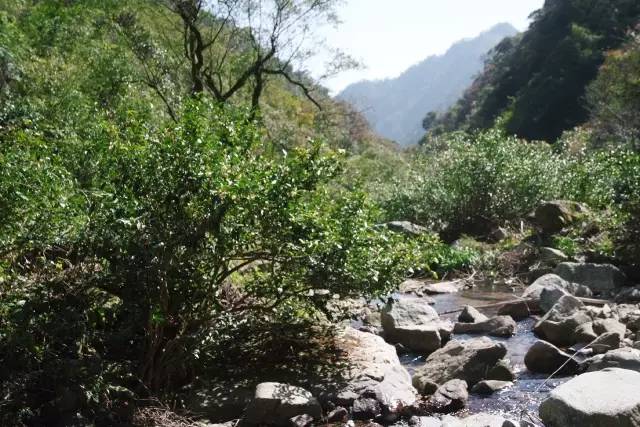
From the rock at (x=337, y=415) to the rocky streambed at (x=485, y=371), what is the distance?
0.01m

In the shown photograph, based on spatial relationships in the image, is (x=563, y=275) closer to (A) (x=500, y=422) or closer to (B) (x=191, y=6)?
(A) (x=500, y=422)

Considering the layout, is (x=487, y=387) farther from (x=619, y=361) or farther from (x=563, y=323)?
(x=563, y=323)

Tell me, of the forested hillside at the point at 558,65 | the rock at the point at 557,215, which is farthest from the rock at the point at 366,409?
the forested hillside at the point at 558,65

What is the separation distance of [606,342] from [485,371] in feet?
6.13

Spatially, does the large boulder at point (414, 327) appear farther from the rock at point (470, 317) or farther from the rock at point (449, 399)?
the rock at point (449, 399)

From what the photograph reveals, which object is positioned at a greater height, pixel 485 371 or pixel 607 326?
pixel 607 326

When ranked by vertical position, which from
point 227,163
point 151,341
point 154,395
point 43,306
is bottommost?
point 154,395

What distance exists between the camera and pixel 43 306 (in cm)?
564

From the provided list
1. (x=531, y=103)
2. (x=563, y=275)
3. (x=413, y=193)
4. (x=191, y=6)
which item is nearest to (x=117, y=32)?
(x=191, y=6)

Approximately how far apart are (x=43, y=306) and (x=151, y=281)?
3.24 ft

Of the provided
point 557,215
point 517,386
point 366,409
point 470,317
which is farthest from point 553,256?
point 366,409

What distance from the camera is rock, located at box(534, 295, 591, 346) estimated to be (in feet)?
30.2

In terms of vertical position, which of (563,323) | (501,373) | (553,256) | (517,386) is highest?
(553,256)

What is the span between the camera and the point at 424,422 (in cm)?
632
